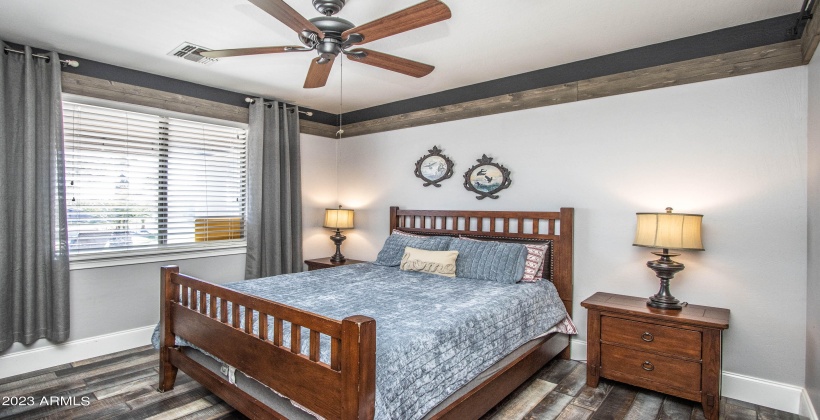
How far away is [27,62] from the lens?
9.62 feet

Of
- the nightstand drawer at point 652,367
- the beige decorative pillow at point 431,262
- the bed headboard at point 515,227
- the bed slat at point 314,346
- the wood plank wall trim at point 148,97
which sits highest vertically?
the wood plank wall trim at point 148,97

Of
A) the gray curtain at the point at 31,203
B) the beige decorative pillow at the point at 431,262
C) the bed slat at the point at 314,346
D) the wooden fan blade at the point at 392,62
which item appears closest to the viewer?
the bed slat at the point at 314,346

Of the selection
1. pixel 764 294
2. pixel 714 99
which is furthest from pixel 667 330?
pixel 714 99

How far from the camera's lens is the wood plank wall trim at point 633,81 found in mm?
2549

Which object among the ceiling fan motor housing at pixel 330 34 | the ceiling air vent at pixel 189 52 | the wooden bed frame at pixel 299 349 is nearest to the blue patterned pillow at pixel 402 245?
the wooden bed frame at pixel 299 349

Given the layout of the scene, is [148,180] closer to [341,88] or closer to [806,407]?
[341,88]

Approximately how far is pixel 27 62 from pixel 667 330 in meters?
4.78

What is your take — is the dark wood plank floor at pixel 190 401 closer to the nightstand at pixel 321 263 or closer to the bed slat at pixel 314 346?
the bed slat at pixel 314 346

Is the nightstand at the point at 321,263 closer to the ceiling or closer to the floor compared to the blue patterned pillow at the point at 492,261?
closer to the floor

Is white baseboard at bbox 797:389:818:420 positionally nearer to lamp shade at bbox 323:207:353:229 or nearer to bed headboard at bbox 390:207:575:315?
bed headboard at bbox 390:207:575:315

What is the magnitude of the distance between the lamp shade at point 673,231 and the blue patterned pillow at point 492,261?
89 cm

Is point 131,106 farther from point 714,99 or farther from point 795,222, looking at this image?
point 795,222

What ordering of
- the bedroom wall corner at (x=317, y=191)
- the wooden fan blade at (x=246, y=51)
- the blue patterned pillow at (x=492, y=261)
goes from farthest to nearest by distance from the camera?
the bedroom wall corner at (x=317, y=191) < the blue patterned pillow at (x=492, y=261) < the wooden fan blade at (x=246, y=51)

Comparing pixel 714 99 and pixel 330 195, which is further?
pixel 330 195
